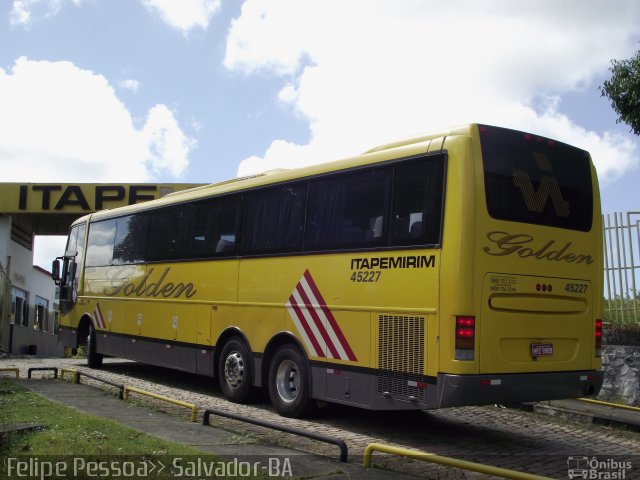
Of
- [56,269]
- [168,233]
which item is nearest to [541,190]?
[168,233]

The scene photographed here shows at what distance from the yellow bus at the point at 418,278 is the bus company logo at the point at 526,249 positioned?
2 cm

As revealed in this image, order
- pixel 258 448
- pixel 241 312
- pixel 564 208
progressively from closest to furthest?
pixel 258 448 < pixel 564 208 < pixel 241 312

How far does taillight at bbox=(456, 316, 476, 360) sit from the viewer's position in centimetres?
699

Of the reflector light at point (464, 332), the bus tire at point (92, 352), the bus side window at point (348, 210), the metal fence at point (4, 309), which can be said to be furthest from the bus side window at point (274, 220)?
the metal fence at point (4, 309)

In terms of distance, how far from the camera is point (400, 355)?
7602mm

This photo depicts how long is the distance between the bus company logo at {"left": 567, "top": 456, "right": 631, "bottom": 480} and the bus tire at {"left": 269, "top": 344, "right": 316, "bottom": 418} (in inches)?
136

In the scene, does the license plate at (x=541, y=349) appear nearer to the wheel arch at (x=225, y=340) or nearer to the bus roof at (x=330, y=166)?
the bus roof at (x=330, y=166)

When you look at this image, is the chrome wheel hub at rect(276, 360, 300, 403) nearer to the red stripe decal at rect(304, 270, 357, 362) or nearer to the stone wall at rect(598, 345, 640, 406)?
the red stripe decal at rect(304, 270, 357, 362)

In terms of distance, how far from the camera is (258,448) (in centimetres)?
688

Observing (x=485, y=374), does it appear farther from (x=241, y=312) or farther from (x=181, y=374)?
(x=181, y=374)

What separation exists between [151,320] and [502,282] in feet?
26.2

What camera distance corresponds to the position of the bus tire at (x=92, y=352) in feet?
50.9

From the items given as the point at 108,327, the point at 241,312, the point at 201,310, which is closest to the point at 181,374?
the point at 108,327

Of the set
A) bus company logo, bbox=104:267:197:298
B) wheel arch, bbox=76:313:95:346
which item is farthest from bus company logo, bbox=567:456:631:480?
wheel arch, bbox=76:313:95:346
